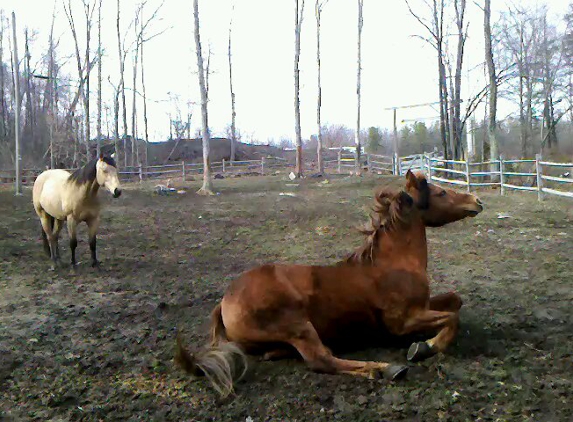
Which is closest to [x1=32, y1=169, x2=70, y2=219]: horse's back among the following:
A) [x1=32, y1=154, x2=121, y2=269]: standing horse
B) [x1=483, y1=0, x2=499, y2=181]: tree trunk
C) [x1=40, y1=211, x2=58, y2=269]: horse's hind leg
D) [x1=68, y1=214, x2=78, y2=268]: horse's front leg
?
[x1=32, y1=154, x2=121, y2=269]: standing horse

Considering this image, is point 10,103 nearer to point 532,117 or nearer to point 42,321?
point 532,117

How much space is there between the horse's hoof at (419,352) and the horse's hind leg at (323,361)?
20 centimetres

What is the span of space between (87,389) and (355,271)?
1.81 metres

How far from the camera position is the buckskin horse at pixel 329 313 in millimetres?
3072

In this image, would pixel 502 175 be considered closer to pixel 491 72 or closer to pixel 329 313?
pixel 491 72

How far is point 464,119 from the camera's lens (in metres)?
23.3

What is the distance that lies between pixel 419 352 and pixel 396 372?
30 centimetres

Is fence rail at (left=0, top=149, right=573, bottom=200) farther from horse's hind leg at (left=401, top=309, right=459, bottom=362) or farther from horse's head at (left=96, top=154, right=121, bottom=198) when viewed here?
horse's head at (left=96, top=154, right=121, bottom=198)

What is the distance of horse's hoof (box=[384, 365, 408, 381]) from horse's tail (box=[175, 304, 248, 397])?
829mm

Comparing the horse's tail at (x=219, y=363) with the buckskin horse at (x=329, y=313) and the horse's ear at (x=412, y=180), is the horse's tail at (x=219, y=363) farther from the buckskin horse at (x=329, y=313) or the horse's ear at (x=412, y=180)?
the horse's ear at (x=412, y=180)

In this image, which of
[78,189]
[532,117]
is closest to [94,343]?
[78,189]

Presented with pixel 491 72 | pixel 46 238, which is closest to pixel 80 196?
pixel 46 238

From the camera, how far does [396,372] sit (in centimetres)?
286

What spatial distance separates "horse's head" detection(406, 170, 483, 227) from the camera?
3604mm
